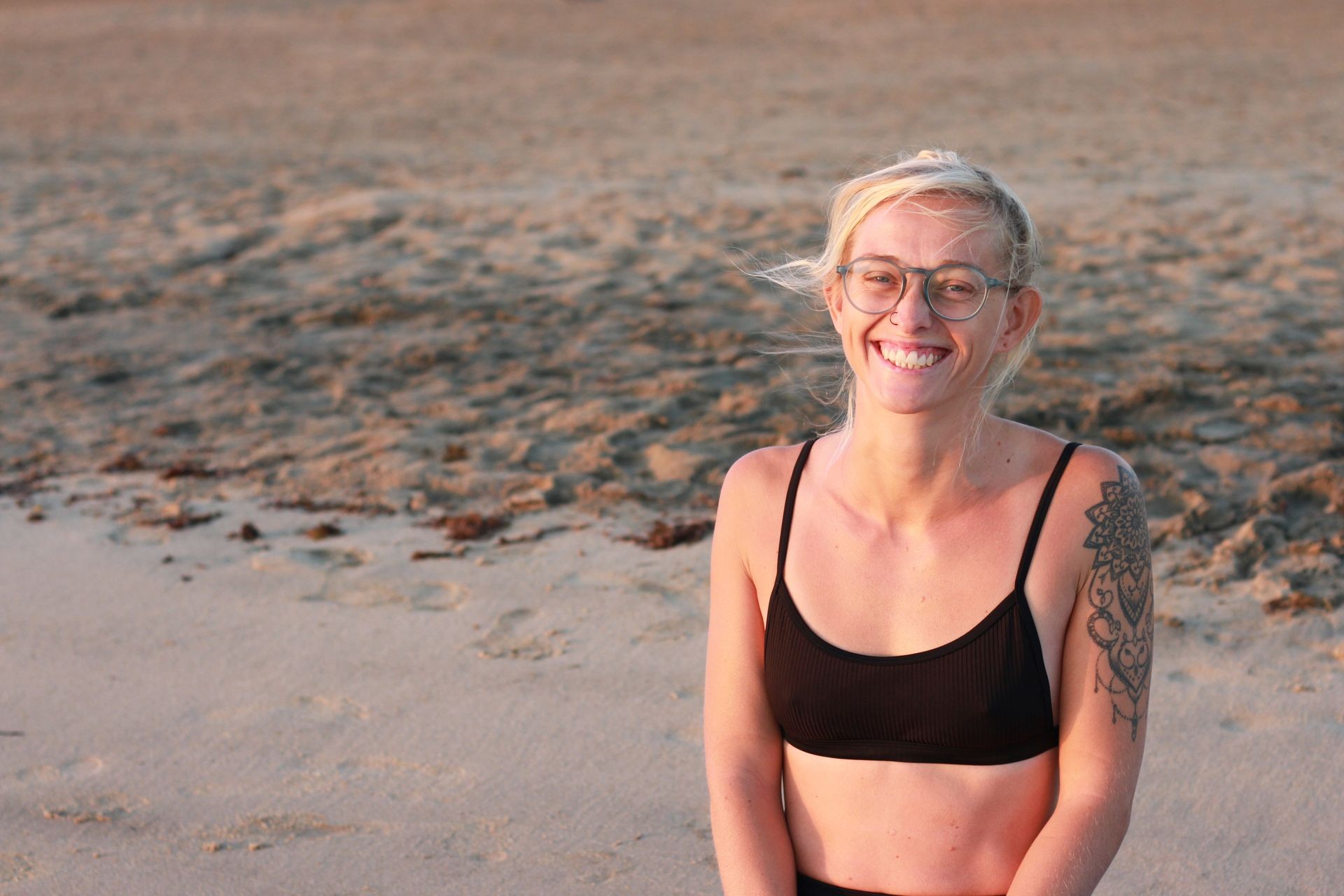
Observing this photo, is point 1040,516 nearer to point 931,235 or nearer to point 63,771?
point 931,235

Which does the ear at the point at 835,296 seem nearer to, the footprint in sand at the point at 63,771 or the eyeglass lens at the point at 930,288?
the eyeglass lens at the point at 930,288

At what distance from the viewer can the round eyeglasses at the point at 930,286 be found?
2008 mm

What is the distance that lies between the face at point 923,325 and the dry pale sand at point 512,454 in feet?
1.33

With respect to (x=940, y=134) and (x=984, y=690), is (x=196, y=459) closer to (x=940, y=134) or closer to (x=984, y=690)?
(x=984, y=690)

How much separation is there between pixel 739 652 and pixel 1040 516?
518 millimetres

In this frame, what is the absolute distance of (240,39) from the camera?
21.9 metres

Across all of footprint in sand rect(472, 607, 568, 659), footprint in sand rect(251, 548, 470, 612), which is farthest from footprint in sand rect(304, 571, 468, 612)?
footprint in sand rect(472, 607, 568, 659)

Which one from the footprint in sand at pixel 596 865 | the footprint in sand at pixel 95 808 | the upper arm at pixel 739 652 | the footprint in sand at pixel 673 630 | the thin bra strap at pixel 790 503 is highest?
the thin bra strap at pixel 790 503

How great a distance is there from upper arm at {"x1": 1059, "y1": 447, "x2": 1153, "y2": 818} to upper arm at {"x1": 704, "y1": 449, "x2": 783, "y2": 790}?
460mm

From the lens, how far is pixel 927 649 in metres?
2.05

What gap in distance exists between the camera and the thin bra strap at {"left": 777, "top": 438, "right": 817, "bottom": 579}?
2.20 m

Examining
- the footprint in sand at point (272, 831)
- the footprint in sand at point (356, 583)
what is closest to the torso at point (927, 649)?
the footprint in sand at point (272, 831)

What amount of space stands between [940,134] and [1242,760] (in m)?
9.07

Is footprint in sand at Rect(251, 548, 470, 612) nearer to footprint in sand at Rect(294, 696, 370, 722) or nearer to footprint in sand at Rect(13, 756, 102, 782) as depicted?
footprint in sand at Rect(294, 696, 370, 722)
